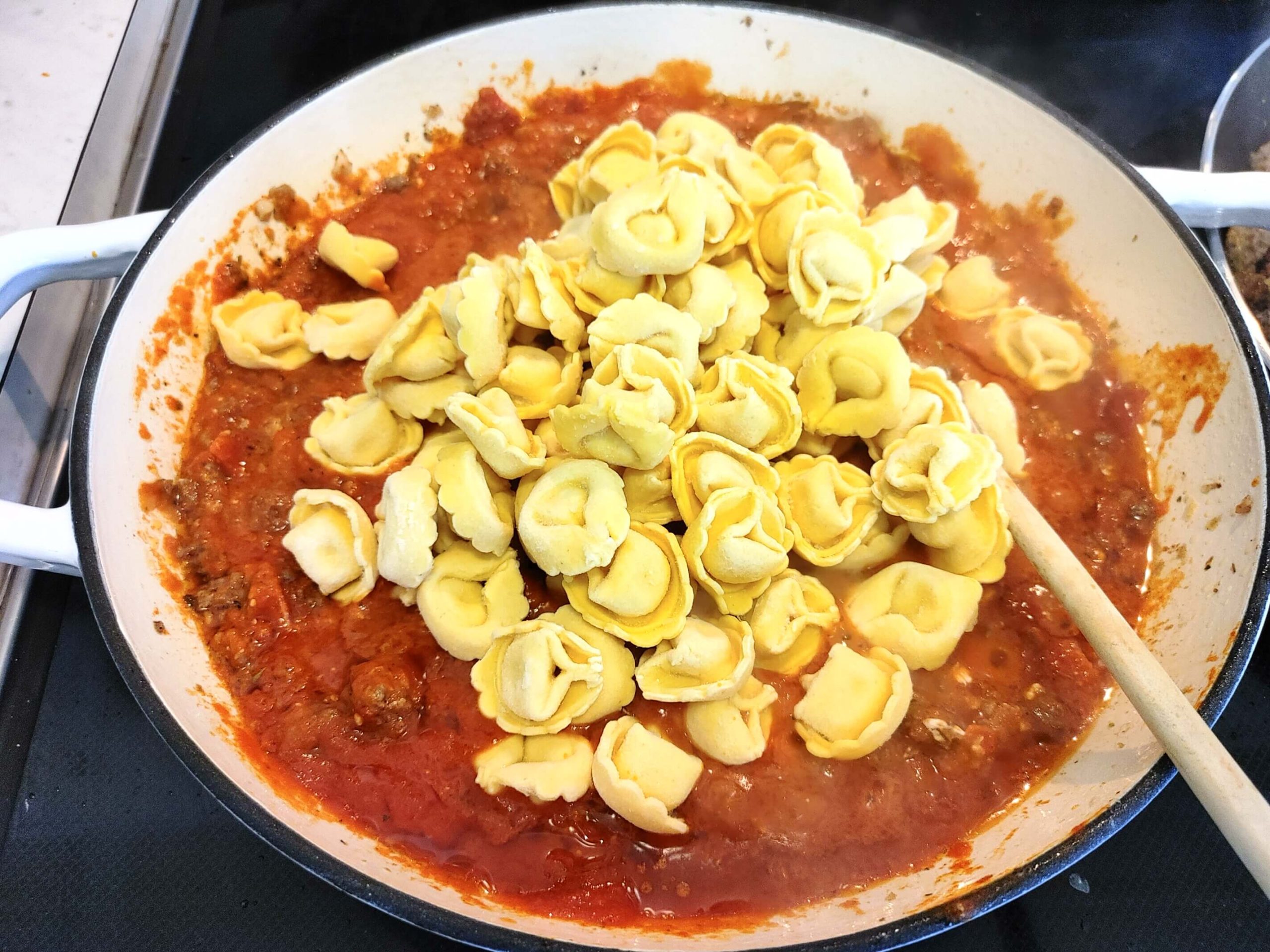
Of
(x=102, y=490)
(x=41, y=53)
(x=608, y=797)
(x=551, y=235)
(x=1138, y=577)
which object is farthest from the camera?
(x=41, y=53)

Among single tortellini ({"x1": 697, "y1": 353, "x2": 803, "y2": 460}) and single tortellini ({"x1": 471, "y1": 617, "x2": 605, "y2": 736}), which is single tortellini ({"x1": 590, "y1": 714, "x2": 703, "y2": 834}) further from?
single tortellini ({"x1": 697, "y1": 353, "x2": 803, "y2": 460})

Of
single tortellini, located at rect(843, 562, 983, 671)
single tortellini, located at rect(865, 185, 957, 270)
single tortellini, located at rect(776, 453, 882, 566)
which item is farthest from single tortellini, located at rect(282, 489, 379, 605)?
single tortellini, located at rect(865, 185, 957, 270)

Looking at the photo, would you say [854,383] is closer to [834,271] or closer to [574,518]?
[834,271]

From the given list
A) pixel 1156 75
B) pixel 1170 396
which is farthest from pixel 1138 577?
pixel 1156 75

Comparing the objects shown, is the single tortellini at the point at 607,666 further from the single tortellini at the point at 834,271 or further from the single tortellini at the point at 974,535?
the single tortellini at the point at 834,271

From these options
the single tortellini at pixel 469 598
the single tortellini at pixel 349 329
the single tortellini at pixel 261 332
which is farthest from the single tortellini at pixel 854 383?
the single tortellini at pixel 261 332

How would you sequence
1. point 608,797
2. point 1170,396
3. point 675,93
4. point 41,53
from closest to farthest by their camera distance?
point 608,797
point 1170,396
point 675,93
point 41,53

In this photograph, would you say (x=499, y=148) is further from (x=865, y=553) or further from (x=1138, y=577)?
(x=1138, y=577)
